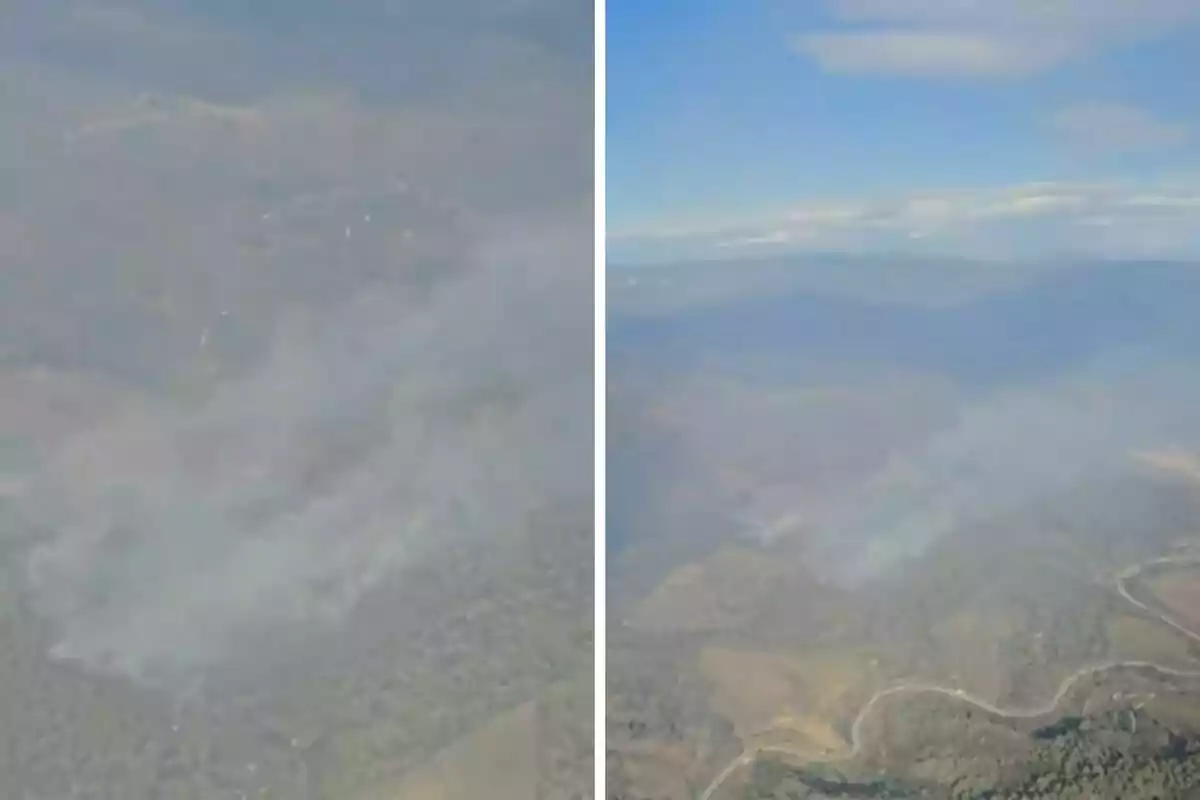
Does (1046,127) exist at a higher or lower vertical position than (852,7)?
lower

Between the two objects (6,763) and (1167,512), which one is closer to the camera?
(6,763)

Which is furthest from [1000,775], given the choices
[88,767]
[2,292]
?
[2,292]

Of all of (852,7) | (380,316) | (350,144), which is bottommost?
(380,316)

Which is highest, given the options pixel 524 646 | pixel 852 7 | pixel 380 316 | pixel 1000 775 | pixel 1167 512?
pixel 852 7

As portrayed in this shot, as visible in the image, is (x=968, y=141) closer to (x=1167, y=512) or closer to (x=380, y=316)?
(x=1167, y=512)

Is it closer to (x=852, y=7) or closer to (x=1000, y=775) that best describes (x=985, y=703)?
(x=1000, y=775)

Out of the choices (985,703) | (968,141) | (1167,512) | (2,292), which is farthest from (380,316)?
(1167,512)
